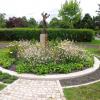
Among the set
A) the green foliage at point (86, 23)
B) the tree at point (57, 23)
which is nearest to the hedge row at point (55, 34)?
the tree at point (57, 23)

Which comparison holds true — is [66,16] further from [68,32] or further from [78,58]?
[78,58]

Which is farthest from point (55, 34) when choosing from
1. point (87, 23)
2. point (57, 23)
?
point (87, 23)

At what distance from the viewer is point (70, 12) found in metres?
39.7

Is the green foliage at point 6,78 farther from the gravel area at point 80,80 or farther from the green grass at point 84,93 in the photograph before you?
the green grass at point 84,93

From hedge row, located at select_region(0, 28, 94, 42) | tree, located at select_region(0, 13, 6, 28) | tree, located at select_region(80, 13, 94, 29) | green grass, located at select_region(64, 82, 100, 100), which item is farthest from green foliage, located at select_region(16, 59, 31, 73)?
tree, located at select_region(80, 13, 94, 29)

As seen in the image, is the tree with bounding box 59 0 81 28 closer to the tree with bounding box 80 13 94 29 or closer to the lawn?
the tree with bounding box 80 13 94 29

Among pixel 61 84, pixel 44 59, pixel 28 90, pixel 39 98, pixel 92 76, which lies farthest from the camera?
pixel 44 59

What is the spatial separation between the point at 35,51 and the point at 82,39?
15.6 metres

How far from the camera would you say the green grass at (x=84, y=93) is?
340 inches

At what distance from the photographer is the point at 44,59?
41.0 ft

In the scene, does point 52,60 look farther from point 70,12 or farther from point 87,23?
point 87,23

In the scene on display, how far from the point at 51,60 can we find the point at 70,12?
27860 mm

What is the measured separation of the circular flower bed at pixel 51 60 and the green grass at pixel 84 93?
6.93 feet

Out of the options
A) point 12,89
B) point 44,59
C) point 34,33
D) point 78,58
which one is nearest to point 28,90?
point 12,89
